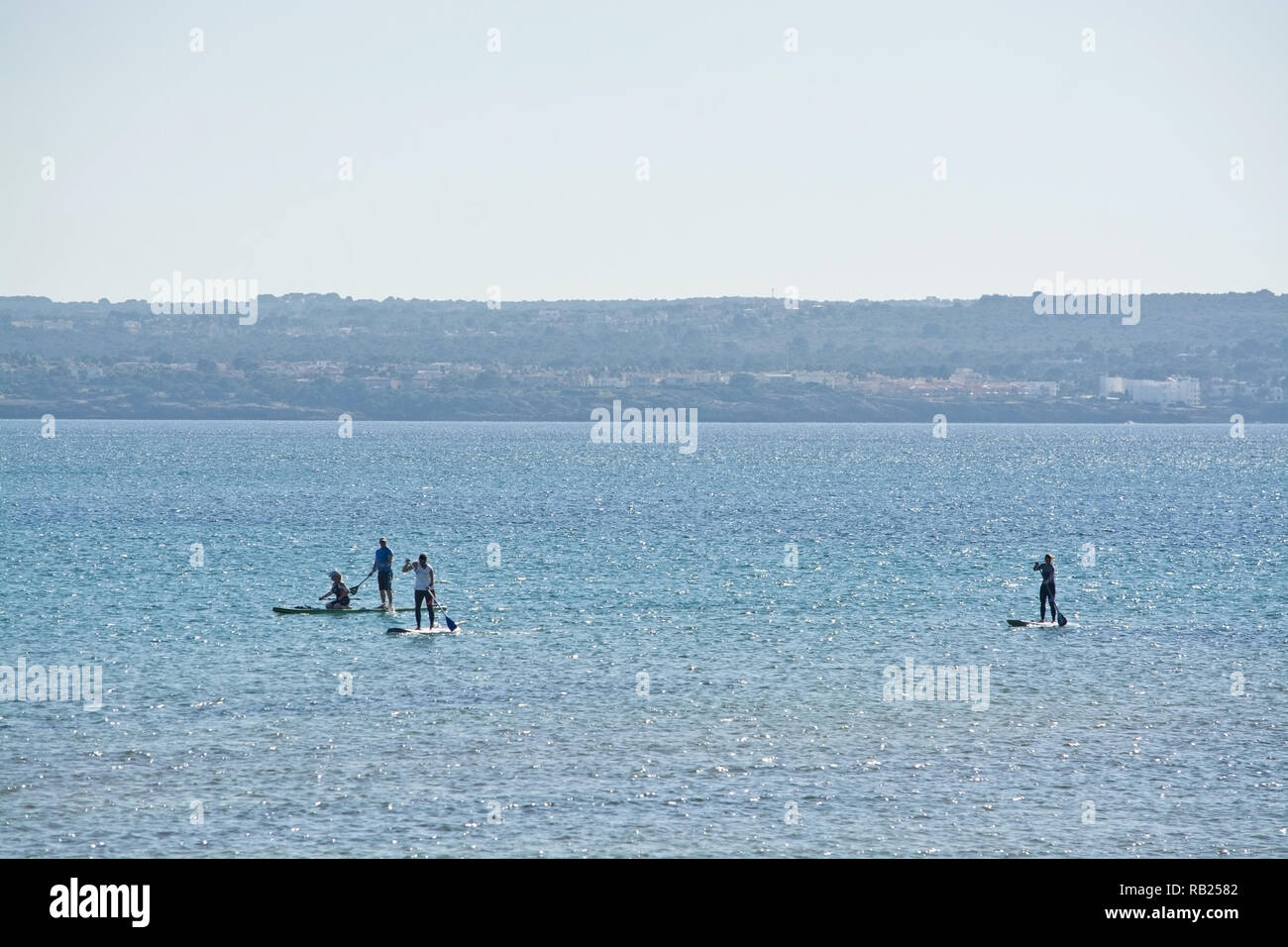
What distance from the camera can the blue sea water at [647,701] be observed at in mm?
22156

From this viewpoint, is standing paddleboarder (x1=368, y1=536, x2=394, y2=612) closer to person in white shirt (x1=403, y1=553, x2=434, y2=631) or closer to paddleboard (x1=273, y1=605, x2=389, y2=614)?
paddleboard (x1=273, y1=605, x2=389, y2=614)

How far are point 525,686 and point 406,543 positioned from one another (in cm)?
4199

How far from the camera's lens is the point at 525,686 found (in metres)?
33.5

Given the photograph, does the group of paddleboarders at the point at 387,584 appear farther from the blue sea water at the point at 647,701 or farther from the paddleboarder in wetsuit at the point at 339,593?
the blue sea water at the point at 647,701

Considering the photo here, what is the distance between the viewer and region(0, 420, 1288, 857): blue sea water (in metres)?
22.2

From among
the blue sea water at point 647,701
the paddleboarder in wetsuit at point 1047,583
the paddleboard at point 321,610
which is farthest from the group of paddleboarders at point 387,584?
the paddleboarder in wetsuit at point 1047,583

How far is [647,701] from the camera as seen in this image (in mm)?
31938

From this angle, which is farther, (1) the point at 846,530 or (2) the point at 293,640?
(1) the point at 846,530

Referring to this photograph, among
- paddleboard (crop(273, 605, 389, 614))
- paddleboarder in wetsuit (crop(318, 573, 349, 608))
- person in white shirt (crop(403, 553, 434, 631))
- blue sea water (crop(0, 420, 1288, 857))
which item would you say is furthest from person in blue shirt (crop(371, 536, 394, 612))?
person in white shirt (crop(403, 553, 434, 631))

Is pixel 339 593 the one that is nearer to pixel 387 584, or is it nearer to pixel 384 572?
pixel 387 584
